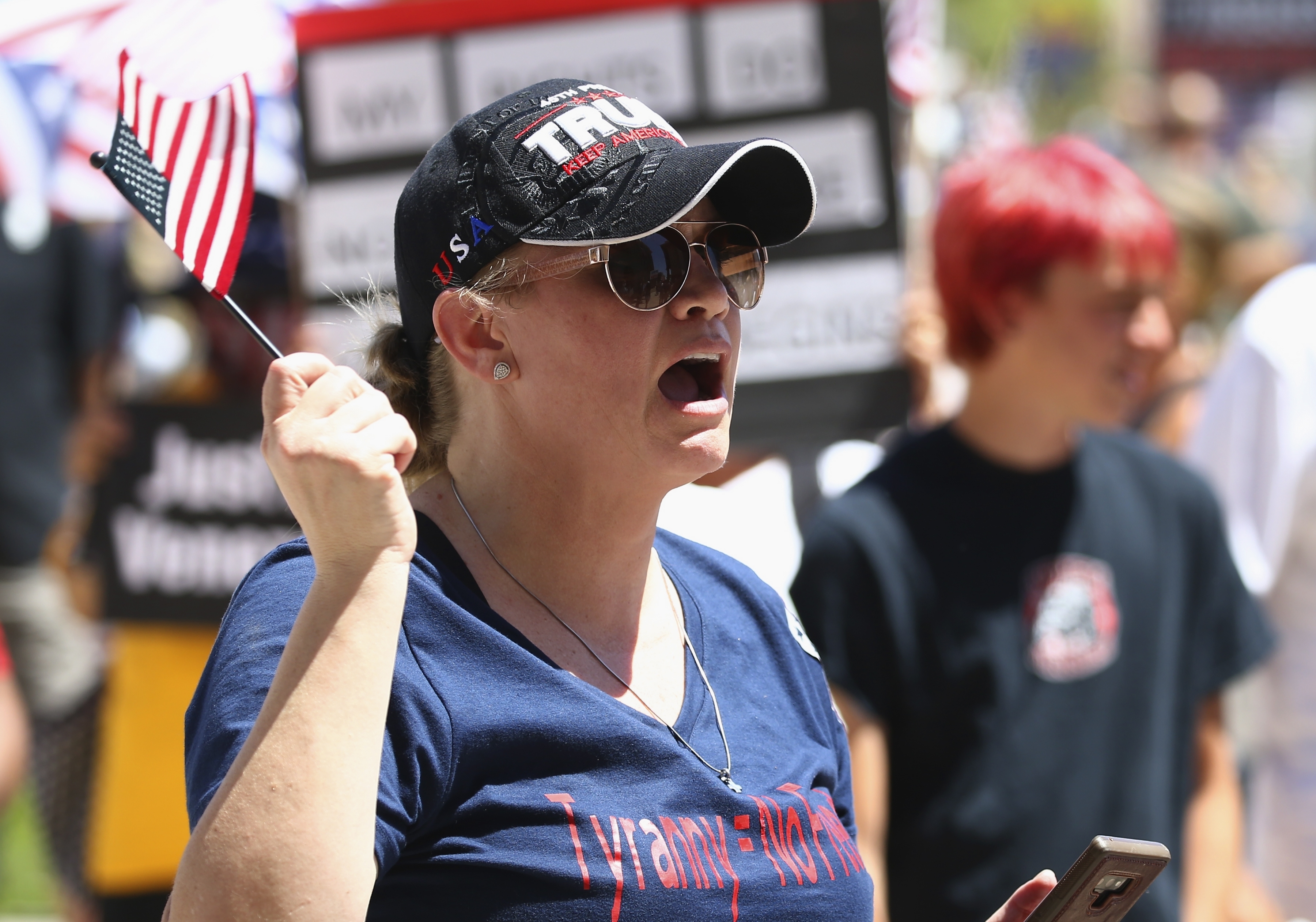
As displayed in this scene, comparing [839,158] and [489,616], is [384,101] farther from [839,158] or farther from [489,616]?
[489,616]

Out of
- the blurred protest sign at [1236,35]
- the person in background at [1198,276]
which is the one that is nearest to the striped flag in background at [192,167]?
the person in background at [1198,276]

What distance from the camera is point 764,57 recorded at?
11.9 ft

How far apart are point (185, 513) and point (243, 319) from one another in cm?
259

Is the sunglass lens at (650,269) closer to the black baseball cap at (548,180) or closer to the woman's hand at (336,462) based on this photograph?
the black baseball cap at (548,180)

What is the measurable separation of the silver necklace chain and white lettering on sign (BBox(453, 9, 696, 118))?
2189 mm

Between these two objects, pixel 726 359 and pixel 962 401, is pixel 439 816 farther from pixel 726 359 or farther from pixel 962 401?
pixel 962 401

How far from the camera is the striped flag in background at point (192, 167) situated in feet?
4.71

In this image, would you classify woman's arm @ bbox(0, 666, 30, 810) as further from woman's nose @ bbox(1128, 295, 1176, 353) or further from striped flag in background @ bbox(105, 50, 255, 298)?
woman's nose @ bbox(1128, 295, 1176, 353)

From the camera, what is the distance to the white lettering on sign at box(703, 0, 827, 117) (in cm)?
362

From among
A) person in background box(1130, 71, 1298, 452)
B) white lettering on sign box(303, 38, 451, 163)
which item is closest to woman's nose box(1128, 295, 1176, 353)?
person in background box(1130, 71, 1298, 452)

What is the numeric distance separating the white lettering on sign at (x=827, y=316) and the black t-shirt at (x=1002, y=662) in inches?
36.0

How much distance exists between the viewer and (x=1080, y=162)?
2889 mm

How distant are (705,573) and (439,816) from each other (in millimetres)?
610

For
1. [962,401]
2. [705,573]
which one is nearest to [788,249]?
[962,401]
